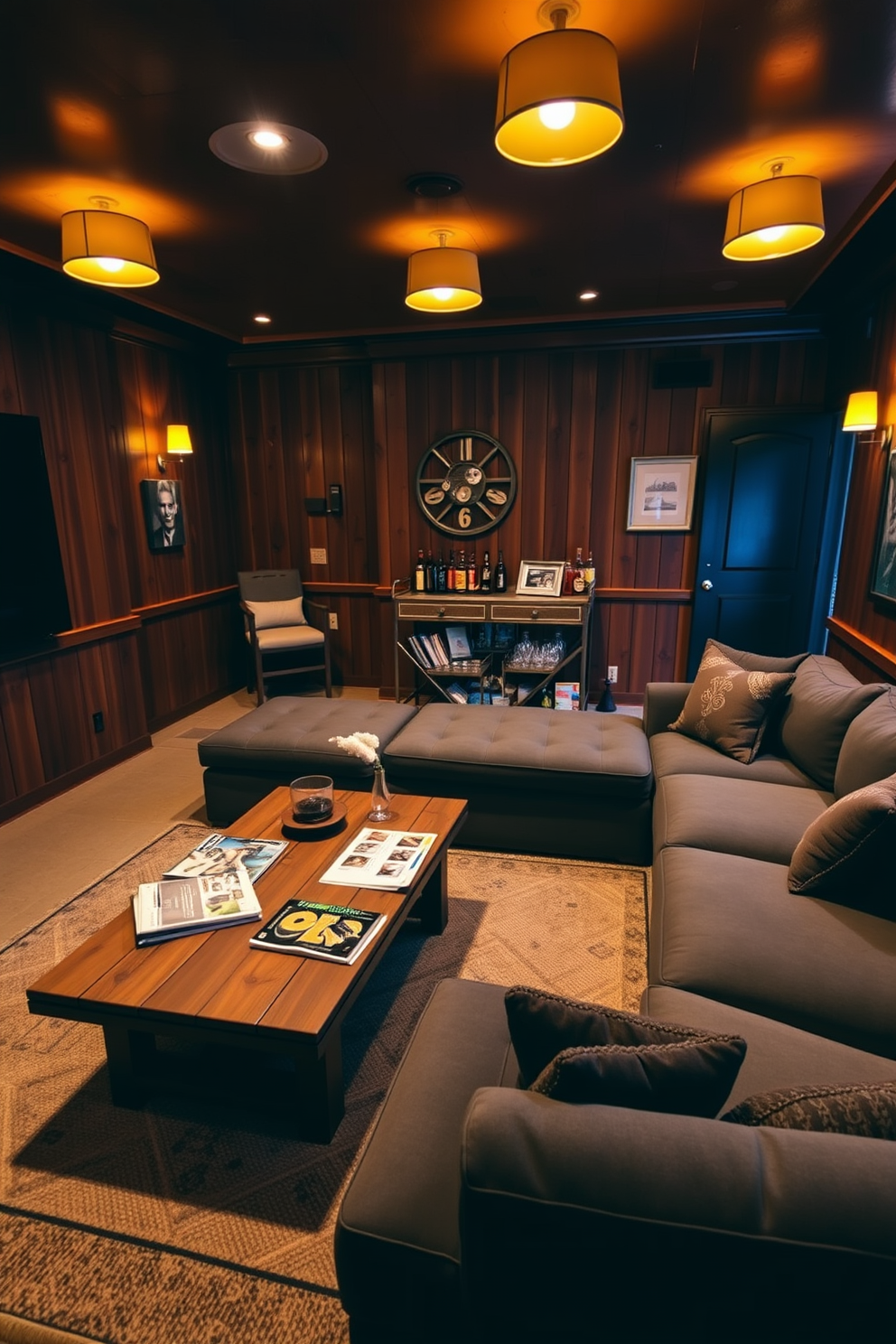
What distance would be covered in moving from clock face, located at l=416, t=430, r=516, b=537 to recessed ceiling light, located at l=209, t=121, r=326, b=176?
2.63 metres

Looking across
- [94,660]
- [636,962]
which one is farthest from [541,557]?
[636,962]

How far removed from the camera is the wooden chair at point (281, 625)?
16.7ft

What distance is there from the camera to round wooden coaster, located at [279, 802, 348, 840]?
2.33m

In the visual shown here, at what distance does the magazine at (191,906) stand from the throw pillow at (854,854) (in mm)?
1470

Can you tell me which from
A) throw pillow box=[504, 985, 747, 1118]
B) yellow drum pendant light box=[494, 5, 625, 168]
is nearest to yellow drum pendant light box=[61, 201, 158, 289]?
yellow drum pendant light box=[494, 5, 625, 168]

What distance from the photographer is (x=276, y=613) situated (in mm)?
5328

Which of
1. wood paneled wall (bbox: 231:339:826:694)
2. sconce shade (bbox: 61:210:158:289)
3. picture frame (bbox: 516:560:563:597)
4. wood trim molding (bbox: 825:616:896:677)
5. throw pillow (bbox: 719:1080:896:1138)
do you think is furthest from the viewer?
picture frame (bbox: 516:560:563:597)

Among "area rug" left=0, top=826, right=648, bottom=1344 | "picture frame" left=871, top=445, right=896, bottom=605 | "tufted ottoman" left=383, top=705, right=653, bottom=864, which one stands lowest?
"area rug" left=0, top=826, right=648, bottom=1344

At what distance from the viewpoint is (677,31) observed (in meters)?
1.86

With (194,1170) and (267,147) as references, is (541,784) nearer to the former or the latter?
(194,1170)

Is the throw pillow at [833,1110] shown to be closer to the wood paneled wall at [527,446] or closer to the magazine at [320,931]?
the magazine at [320,931]

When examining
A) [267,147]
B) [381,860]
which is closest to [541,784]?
[381,860]

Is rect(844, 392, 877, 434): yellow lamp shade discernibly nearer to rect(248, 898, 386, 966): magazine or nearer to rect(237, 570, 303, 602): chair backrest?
rect(248, 898, 386, 966): magazine

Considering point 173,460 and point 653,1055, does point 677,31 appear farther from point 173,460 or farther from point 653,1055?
point 173,460
